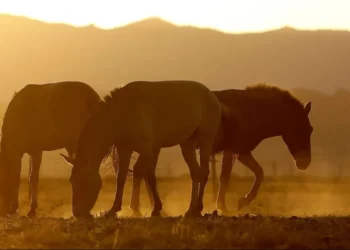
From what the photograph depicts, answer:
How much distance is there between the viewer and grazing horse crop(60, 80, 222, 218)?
1159cm

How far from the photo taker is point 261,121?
1580cm

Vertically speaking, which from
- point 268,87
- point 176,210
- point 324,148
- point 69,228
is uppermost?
point 268,87

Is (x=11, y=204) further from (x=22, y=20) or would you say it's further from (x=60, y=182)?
(x=22, y=20)

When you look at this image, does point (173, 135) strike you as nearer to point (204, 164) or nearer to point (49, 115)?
point (204, 164)

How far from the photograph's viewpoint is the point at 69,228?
9.42m

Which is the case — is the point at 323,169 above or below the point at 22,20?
below

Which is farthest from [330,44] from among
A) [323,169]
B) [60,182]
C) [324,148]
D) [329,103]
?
[60,182]

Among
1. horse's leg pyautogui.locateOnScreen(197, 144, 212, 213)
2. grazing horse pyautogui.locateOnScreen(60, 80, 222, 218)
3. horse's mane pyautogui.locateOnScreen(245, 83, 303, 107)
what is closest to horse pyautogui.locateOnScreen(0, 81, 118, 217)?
grazing horse pyautogui.locateOnScreen(60, 80, 222, 218)

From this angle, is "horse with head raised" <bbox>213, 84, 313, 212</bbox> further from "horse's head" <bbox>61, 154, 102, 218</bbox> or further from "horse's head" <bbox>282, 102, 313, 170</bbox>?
"horse's head" <bbox>61, 154, 102, 218</bbox>

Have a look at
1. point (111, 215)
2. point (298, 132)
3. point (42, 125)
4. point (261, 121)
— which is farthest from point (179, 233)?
point (298, 132)

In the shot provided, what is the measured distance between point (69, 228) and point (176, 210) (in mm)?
5791

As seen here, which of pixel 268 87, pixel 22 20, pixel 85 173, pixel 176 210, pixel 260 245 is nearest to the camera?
pixel 260 245

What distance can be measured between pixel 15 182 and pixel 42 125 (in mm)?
1157

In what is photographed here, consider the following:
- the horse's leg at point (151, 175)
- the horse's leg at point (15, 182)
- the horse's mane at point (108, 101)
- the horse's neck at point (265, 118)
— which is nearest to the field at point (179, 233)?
the horse's leg at point (151, 175)
